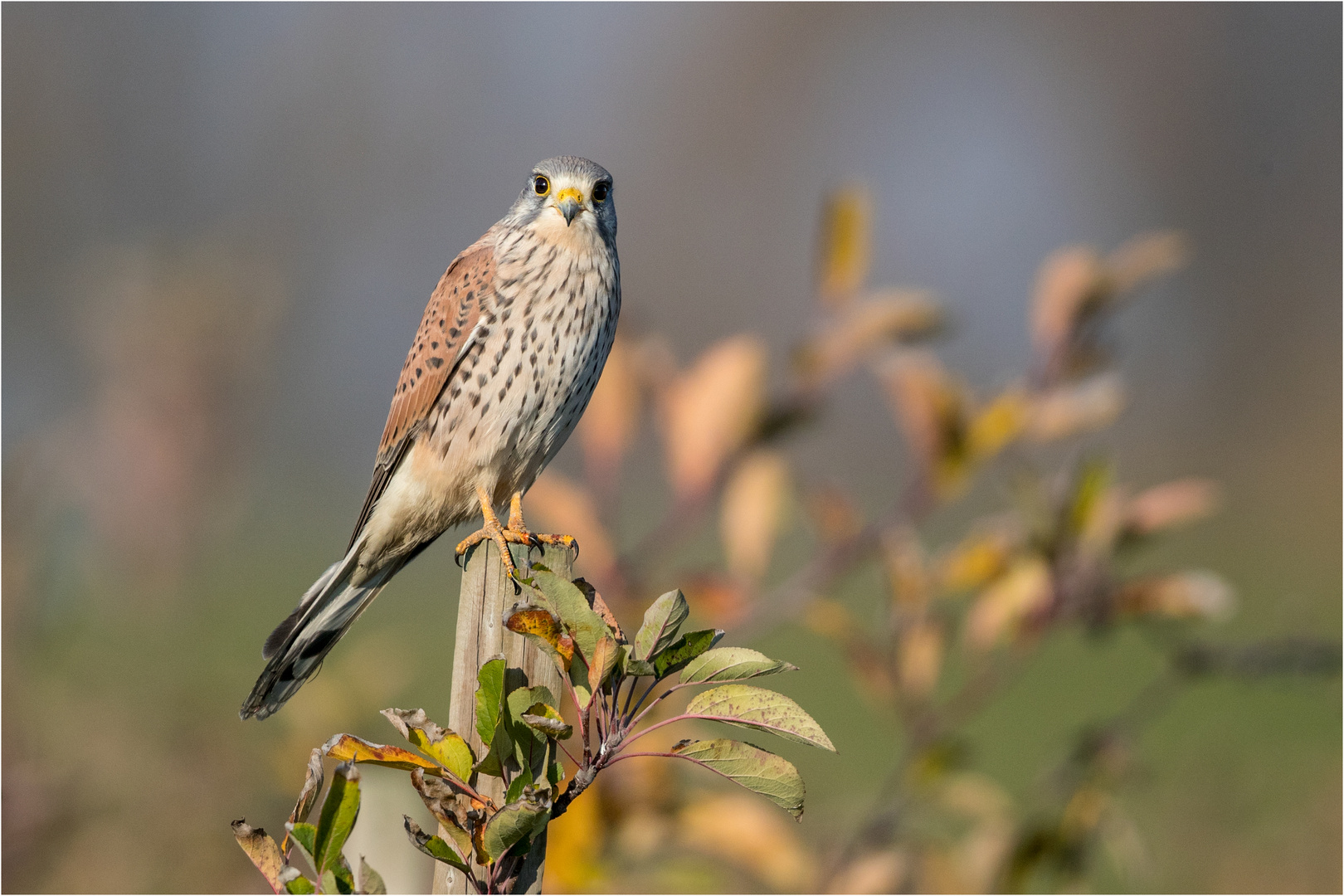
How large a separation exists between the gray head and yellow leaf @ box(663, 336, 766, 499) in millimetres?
421

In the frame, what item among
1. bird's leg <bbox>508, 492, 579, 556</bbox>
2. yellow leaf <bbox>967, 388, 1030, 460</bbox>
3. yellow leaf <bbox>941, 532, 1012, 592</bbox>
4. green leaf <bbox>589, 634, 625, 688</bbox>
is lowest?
green leaf <bbox>589, 634, 625, 688</bbox>

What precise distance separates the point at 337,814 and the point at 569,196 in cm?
168

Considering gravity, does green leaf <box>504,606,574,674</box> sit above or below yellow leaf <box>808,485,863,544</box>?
below

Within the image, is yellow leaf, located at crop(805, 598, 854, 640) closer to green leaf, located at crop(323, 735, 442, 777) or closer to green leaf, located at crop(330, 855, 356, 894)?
green leaf, located at crop(323, 735, 442, 777)

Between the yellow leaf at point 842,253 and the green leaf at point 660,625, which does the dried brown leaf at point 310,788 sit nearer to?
the green leaf at point 660,625

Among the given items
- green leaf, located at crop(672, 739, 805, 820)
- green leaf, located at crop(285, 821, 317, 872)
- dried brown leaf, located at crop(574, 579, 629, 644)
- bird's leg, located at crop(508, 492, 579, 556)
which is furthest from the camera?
bird's leg, located at crop(508, 492, 579, 556)

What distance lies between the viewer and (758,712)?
1324 millimetres

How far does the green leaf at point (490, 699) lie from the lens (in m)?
1.37

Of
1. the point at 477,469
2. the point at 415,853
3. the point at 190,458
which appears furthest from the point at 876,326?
the point at 190,458

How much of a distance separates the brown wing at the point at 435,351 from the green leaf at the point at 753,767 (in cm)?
137

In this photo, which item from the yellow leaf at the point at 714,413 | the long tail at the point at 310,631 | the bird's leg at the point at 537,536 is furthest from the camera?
the yellow leaf at the point at 714,413

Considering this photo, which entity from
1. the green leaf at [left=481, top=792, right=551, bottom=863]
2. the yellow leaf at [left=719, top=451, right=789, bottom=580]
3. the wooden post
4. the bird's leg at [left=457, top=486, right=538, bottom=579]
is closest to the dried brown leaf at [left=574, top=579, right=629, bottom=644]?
the wooden post

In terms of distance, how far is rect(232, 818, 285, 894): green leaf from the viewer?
4.14 feet

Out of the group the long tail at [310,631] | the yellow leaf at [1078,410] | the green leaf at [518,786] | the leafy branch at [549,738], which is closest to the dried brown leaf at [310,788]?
the leafy branch at [549,738]
